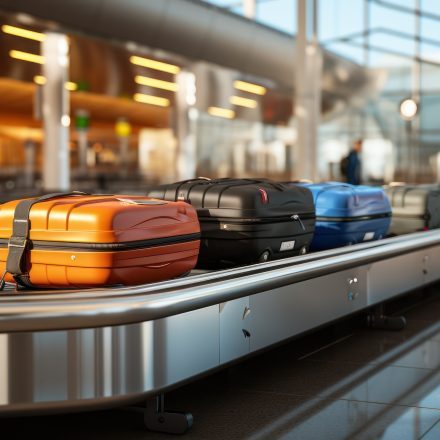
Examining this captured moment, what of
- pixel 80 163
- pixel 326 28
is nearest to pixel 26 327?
pixel 326 28

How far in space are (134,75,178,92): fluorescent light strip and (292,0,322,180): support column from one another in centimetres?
507

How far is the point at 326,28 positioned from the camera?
81.0 ft

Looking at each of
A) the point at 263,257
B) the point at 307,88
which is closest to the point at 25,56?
the point at 307,88

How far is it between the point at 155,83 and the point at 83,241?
1661 cm

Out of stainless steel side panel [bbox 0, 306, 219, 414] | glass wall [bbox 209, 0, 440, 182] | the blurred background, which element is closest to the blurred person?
the blurred background

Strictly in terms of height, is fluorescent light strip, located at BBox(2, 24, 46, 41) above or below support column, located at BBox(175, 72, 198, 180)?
above

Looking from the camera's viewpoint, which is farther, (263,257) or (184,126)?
(184,126)

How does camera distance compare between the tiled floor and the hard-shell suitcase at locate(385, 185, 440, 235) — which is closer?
the tiled floor

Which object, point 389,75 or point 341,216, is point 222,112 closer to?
point 389,75

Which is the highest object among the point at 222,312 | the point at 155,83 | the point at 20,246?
the point at 155,83

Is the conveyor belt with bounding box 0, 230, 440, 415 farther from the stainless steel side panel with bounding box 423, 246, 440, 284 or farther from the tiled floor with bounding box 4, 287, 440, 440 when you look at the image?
the stainless steel side panel with bounding box 423, 246, 440, 284

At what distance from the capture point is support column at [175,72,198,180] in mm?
19172

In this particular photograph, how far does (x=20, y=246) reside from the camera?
286 cm

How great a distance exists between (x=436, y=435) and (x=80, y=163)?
33532 millimetres
